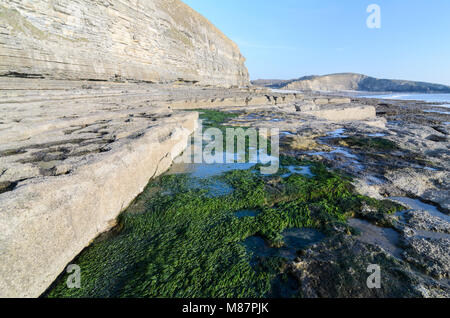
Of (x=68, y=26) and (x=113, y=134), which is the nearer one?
(x=113, y=134)

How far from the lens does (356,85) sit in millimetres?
109812

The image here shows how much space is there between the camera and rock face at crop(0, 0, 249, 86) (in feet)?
31.6

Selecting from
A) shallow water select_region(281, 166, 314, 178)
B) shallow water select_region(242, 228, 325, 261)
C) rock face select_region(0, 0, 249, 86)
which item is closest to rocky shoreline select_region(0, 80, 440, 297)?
shallow water select_region(242, 228, 325, 261)

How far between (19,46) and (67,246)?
40.1 ft

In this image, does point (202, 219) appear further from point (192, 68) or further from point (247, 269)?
point (192, 68)

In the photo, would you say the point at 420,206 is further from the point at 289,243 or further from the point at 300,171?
the point at 289,243

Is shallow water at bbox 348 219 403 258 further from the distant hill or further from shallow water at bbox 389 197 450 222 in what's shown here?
the distant hill

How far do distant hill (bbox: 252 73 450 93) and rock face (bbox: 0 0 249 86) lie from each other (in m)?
69.0

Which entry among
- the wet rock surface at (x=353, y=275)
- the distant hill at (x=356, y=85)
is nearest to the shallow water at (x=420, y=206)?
the wet rock surface at (x=353, y=275)

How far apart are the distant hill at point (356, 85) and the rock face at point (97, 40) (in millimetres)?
69022

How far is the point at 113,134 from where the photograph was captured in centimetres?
393

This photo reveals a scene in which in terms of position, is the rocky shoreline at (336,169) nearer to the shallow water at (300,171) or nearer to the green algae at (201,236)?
the green algae at (201,236)

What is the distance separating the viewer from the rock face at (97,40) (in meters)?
9.62
